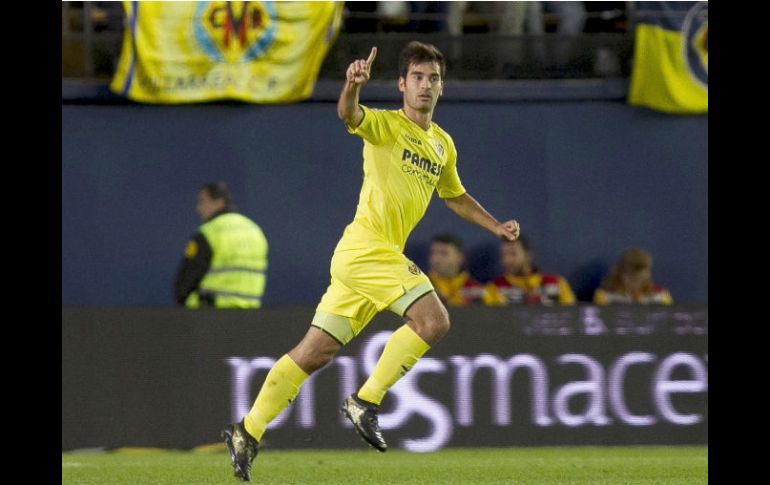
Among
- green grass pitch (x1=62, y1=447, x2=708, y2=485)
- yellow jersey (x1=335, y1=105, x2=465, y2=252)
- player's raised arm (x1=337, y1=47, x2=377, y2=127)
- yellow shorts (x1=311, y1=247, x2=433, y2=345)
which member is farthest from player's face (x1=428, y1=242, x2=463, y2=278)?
player's raised arm (x1=337, y1=47, x2=377, y2=127)

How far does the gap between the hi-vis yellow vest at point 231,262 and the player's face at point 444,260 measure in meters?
1.55

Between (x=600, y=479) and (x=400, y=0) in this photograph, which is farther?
(x=400, y=0)

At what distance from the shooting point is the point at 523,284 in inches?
504

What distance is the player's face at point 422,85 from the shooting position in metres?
7.97

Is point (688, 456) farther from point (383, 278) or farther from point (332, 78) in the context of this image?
point (332, 78)

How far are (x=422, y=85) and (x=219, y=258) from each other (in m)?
4.09

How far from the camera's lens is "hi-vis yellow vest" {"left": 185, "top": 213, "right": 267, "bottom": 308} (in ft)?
38.5

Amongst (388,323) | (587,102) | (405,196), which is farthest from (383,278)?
(587,102)

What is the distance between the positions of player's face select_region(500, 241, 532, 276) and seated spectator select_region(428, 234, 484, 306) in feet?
0.91

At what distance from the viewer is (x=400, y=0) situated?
1369 centimetres

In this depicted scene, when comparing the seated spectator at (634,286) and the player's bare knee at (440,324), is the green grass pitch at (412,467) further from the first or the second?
the seated spectator at (634,286)

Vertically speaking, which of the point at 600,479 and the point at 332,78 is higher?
the point at 332,78

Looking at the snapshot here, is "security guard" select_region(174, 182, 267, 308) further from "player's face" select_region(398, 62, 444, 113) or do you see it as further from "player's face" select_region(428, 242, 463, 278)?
"player's face" select_region(398, 62, 444, 113)
